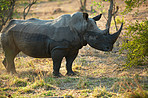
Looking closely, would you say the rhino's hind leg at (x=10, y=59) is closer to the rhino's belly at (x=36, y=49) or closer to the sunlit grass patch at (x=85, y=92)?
the rhino's belly at (x=36, y=49)

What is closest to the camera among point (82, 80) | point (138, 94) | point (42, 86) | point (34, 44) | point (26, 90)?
point (138, 94)

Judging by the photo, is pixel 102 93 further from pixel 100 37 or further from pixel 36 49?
pixel 36 49

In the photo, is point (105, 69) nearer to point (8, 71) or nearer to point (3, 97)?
point (8, 71)

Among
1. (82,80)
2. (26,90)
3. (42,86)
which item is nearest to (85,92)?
(82,80)

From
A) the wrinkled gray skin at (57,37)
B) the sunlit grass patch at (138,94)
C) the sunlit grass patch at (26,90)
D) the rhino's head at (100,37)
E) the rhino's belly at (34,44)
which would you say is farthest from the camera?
the rhino's belly at (34,44)

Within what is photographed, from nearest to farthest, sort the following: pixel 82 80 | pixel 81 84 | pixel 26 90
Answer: pixel 26 90, pixel 81 84, pixel 82 80

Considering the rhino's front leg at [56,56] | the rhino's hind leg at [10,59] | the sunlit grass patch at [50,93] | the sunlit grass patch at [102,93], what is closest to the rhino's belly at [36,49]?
the rhino's front leg at [56,56]

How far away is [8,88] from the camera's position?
6.24m

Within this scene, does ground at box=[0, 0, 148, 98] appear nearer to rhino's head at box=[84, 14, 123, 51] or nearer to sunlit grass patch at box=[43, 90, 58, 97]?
sunlit grass patch at box=[43, 90, 58, 97]

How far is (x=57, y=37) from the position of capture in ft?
23.2

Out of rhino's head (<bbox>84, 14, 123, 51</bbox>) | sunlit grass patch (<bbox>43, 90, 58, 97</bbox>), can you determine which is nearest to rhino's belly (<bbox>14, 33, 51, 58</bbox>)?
rhino's head (<bbox>84, 14, 123, 51</bbox>)

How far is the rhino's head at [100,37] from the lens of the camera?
6895 millimetres

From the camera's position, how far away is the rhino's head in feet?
22.6

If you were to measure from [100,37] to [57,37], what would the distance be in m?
1.29
